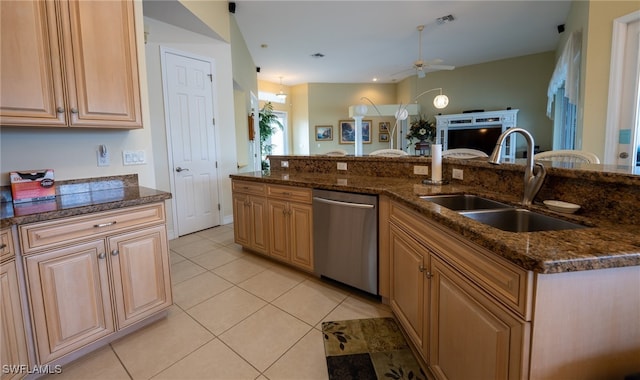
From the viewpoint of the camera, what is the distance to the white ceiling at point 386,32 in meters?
4.23

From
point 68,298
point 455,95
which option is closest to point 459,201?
point 68,298

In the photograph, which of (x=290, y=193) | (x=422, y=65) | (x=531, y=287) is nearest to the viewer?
(x=531, y=287)

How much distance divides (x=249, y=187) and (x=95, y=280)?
4.84ft

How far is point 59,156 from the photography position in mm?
1894

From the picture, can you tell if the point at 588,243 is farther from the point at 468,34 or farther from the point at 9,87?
the point at 468,34

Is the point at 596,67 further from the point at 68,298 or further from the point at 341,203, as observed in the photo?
the point at 68,298

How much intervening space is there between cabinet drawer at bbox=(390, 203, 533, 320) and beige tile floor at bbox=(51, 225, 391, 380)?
0.90 m

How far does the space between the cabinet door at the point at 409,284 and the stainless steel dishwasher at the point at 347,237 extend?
193 mm

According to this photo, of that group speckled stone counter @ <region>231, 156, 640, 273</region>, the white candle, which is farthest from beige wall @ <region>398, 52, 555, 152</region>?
speckled stone counter @ <region>231, 156, 640, 273</region>

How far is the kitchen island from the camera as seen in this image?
0.80 m

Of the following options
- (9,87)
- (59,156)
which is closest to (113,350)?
(59,156)

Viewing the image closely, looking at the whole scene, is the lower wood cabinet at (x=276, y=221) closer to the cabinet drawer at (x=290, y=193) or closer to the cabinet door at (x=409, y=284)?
the cabinet drawer at (x=290, y=193)

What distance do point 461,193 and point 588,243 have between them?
0.95 m

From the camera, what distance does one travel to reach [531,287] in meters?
0.79
